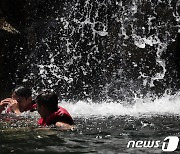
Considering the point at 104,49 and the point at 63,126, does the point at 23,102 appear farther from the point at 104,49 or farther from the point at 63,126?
the point at 104,49

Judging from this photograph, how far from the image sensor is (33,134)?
7352mm

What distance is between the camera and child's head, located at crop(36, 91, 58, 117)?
7537mm

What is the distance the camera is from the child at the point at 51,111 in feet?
24.8

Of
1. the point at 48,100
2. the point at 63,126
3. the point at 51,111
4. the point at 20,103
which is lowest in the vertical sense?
the point at 63,126

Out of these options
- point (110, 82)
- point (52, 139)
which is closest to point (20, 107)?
point (52, 139)

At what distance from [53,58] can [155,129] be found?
Answer: 1396 cm

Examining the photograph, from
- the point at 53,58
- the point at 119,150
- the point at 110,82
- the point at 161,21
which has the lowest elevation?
the point at 119,150

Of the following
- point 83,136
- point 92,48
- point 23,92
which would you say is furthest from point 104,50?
point 83,136

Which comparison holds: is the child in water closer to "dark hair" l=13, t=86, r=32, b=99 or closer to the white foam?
"dark hair" l=13, t=86, r=32, b=99

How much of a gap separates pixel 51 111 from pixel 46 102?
24 cm

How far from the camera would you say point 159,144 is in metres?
6.38

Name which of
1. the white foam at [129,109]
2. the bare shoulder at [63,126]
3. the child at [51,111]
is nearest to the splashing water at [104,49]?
the white foam at [129,109]

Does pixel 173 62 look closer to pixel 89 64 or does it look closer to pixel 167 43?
pixel 167 43

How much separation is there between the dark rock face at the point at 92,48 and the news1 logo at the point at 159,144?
1283cm
